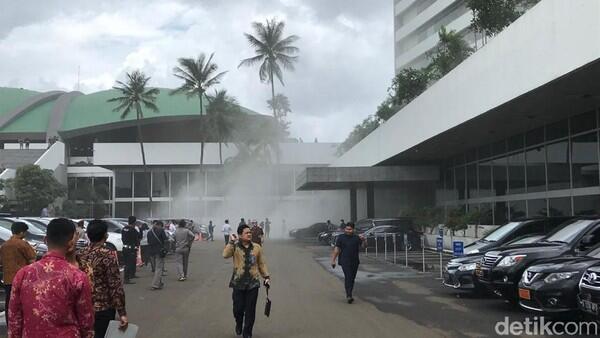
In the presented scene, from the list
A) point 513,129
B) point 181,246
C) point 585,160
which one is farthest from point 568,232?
point 513,129

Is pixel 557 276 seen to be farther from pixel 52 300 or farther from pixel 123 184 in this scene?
pixel 123 184

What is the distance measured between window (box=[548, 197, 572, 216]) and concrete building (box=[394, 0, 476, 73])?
37.2 meters

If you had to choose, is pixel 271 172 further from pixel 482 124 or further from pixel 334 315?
pixel 334 315

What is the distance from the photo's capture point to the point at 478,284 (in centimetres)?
1153

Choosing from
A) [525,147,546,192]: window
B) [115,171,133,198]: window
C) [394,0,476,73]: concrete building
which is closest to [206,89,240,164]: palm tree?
[115,171,133,198]: window

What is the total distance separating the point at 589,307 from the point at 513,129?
60.2ft

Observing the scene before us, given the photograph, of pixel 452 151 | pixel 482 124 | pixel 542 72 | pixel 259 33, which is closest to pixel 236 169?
pixel 259 33

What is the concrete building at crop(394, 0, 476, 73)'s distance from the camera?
197 ft

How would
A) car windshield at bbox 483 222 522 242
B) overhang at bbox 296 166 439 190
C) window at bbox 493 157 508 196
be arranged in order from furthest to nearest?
overhang at bbox 296 166 439 190 < window at bbox 493 157 508 196 < car windshield at bbox 483 222 522 242

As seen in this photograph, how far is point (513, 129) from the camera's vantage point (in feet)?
81.4

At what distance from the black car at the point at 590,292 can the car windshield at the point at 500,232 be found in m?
5.37

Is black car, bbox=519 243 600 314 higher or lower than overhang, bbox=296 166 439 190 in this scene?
lower

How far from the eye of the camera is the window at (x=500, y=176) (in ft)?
90.1

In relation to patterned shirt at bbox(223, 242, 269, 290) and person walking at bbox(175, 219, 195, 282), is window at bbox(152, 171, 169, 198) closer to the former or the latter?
person walking at bbox(175, 219, 195, 282)
